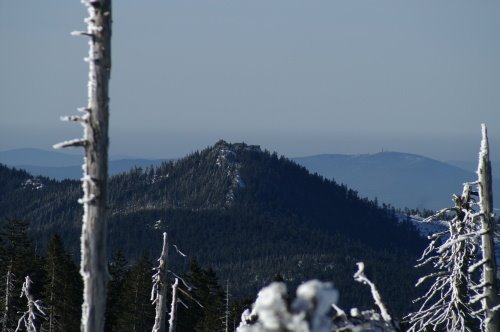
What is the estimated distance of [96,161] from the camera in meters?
12.0

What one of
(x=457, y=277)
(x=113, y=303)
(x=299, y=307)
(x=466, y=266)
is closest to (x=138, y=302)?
(x=113, y=303)

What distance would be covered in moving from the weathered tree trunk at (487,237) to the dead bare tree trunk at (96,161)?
28.8 ft

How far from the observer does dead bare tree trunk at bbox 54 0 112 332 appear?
1169cm

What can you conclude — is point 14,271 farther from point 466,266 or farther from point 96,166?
point 96,166

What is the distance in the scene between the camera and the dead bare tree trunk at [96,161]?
11.7m

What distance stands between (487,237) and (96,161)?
9.53 meters

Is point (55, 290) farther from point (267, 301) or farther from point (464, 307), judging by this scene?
point (267, 301)

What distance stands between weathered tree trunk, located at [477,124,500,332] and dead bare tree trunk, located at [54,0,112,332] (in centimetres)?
877

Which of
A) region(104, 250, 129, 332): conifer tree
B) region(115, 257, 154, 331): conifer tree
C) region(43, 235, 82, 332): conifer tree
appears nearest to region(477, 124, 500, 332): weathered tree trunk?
region(115, 257, 154, 331): conifer tree

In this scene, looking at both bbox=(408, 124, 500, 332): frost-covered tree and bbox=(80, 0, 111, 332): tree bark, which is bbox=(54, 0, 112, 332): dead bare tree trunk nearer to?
bbox=(80, 0, 111, 332): tree bark

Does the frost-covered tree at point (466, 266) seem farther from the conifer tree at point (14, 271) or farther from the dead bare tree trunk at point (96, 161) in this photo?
the conifer tree at point (14, 271)

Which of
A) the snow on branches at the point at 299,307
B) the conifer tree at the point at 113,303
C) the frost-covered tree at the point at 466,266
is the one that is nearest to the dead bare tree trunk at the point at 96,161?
the snow on branches at the point at 299,307

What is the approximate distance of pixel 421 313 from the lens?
21.1 m

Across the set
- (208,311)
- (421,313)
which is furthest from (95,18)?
(208,311)
